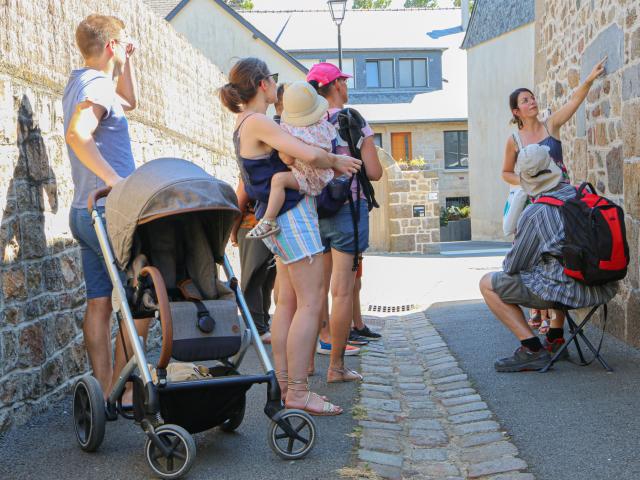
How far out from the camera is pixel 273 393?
4242 mm

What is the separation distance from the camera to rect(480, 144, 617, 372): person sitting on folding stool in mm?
5992

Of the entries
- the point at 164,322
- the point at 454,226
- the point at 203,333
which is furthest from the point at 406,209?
the point at 454,226

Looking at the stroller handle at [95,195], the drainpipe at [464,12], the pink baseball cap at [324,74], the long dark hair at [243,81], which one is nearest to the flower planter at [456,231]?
the drainpipe at [464,12]

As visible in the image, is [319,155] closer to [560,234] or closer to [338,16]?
[560,234]

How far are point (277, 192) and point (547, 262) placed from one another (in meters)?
2.05

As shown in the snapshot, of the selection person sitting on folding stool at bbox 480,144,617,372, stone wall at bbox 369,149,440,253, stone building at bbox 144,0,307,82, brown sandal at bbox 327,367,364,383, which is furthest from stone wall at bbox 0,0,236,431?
stone building at bbox 144,0,307,82

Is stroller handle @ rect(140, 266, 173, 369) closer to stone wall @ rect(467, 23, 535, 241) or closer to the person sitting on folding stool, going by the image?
the person sitting on folding stool

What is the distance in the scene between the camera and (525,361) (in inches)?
250

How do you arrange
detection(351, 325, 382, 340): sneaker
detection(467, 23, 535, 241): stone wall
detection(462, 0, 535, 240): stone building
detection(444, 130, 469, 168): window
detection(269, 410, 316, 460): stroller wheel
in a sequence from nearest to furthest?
1. detection(269, 410, 316, 460): stroller wheel
2. detection(351, 325, 382, 340): sneaker
3. detection(462, 0, 535, 240): stone building
4. detection(467, 23, 535, 241): stone wall
5. detection(444, 130, 469, 168): window

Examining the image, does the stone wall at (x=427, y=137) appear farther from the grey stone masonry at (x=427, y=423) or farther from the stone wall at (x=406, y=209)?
the grey stone masonry at (x=427, y=423)

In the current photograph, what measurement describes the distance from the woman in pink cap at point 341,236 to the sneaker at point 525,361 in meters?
→ 1.11

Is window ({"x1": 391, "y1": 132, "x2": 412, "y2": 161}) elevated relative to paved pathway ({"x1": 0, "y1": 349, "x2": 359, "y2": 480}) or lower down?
elevated

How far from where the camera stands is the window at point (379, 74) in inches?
1734

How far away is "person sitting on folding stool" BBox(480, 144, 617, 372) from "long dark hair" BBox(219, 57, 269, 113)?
198 cm
